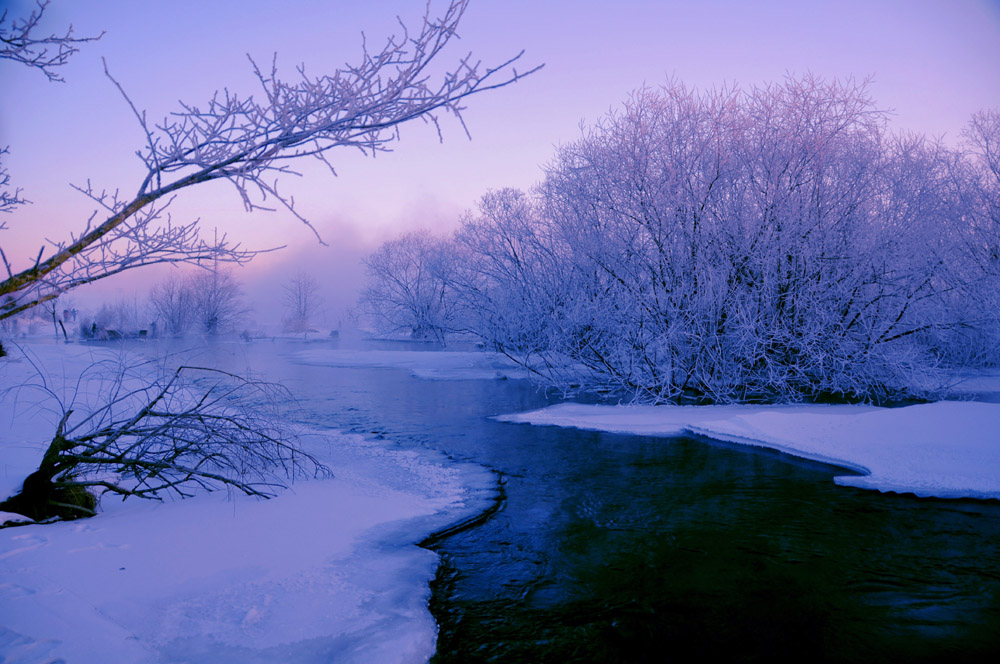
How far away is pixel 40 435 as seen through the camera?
7.12m

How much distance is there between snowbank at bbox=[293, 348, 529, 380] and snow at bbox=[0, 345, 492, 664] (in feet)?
45.9

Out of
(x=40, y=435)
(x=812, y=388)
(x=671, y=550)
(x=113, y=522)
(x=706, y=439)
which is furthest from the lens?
(x=812, y=388)

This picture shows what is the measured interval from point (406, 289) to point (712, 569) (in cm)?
3464

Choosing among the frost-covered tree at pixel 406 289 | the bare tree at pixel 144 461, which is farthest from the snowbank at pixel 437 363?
the bare tree at pixel 144 461

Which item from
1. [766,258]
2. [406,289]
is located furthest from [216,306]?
[766,258]

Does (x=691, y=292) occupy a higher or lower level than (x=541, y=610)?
higher

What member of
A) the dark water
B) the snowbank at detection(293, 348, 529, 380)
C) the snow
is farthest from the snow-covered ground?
the snowbank at detection(293, 348, 529, 380)

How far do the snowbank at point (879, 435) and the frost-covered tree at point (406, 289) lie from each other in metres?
20.9

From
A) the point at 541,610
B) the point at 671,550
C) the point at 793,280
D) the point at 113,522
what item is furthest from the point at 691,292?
the point at 113,522

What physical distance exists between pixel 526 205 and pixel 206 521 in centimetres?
1523

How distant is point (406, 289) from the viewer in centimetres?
3847

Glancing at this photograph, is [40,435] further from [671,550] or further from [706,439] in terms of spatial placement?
[706,439]

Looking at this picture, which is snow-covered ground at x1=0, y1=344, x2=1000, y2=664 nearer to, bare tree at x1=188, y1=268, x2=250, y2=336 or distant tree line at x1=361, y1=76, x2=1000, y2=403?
distant tree line at x1=361, y1=76, x2=1000, y2=403

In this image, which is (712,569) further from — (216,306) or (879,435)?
(216,306)
